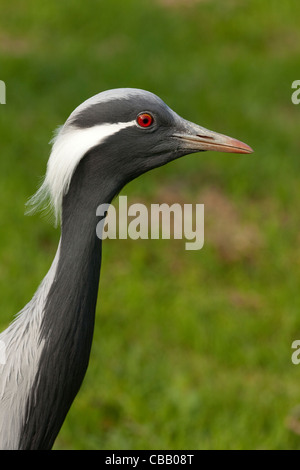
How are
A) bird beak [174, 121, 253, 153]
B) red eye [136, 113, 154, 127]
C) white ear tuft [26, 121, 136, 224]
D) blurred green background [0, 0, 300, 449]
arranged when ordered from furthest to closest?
blurred green background [0, 0, 300, 449] → bird beak [174, 121, 253, 153] → red eye [136, 113, 154, 127] → white ear tuft [26, 121, 136, 224]

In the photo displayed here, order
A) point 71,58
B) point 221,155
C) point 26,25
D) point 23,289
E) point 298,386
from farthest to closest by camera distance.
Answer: point 26,25
point 71,58
point 221,155
point 23,289
point 298,386

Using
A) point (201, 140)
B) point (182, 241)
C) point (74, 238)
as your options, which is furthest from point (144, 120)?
point (182, 241)

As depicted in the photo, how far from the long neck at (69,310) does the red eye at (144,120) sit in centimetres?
26

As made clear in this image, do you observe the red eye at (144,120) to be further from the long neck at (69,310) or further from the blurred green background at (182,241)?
the blurred green background at (182,241)

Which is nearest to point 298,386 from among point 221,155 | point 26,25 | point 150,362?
point 150,362

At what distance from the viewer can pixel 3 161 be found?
729cm

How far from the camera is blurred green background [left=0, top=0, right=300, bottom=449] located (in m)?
4.96

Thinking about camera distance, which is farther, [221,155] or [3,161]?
[221,155]

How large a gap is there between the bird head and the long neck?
0.19 ft

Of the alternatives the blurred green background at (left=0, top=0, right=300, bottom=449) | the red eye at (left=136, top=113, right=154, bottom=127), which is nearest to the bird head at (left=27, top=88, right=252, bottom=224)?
the red eye at (left=136, top=113, right=154, bottom=127)

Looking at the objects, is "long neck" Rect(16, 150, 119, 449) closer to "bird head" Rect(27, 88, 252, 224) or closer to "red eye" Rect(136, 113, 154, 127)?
"bird head" Rect(27, 88, 252, 224)

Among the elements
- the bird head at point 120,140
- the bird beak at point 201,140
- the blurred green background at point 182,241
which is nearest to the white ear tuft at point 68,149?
the bird head at point 120,140
